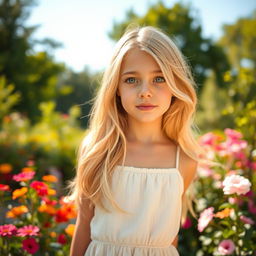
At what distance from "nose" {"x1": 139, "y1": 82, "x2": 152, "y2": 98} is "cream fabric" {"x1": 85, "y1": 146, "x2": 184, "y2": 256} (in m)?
0.38

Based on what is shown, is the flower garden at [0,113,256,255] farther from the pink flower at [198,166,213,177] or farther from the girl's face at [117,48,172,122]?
the girl's face at [117,48,172,122]

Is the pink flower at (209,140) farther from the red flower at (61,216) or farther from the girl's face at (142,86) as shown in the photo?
the red flower at (61,216)

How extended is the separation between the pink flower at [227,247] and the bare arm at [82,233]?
2.50ft

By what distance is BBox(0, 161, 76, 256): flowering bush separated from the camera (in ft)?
6.01

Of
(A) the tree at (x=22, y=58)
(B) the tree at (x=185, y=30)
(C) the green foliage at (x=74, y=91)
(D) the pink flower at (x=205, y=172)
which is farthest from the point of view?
(C) the green foliage at (x=74, y=91)

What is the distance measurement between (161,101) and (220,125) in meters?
16.6

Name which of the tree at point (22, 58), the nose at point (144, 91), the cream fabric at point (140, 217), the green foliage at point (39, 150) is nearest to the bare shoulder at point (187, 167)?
the cream fabric at point (140, 217)

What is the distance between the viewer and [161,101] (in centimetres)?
171

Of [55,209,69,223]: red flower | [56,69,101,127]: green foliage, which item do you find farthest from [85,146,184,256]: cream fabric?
[56,69,101,127]: green foliage

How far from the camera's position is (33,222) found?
2.14 meters

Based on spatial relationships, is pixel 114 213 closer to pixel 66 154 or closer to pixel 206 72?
pixel 66 154

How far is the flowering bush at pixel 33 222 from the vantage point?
72.1 inches

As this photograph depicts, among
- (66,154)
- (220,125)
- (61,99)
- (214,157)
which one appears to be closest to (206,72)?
(220,125)

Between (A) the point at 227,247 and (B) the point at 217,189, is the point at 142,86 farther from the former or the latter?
(B) the point at 217,189
